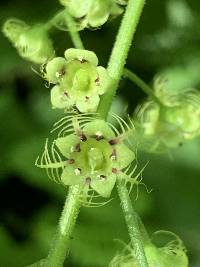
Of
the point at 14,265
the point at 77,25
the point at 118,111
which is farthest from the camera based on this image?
the point at 118,111

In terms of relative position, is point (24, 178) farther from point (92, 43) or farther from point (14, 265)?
point (92, 43)

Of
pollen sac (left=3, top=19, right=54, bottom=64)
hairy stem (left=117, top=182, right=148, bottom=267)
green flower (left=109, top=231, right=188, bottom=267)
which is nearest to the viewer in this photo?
hairy stem (left=117, top=182, right=148, bottom=267)

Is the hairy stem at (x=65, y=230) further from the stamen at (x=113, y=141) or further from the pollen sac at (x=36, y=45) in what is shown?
the pollen sac at (x=36, y=45)

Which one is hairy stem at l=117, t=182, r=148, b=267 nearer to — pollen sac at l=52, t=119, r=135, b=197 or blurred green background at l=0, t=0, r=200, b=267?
pollen sac at l=52, t=119, r=135, b=197

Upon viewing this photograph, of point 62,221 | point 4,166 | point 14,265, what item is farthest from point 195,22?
point 62,221

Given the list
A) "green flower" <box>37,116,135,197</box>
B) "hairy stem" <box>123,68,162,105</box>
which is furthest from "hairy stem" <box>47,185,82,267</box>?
"hairy stem" <box>123,68,162,105</box>

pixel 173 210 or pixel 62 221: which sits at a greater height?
pixel 173 210

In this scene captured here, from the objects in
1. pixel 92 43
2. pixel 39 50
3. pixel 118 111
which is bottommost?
pixel 39 50
